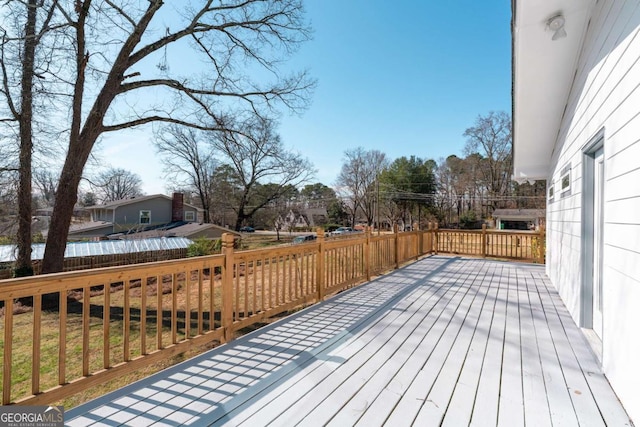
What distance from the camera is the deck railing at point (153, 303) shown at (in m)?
1.79

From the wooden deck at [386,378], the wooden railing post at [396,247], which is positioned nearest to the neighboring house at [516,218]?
the wooden railing post at [396,247]

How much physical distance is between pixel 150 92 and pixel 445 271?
984 centimetres

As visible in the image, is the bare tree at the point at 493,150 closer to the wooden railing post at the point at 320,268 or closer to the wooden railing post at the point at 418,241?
the wooden railing post at the point at 418,241

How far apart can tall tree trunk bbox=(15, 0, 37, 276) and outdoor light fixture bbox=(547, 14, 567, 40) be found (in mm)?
9483

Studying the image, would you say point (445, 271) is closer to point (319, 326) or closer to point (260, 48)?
point (319, 326)

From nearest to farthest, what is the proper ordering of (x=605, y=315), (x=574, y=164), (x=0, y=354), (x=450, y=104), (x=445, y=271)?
(x=605, y=315) < (x=574, y=164) < (x=0, y=354) < (x=445, y=271) < (x=450, y=104)

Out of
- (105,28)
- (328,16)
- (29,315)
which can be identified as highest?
(328,16)

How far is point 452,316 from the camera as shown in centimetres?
372

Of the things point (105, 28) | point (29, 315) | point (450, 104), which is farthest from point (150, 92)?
point (450, 104)

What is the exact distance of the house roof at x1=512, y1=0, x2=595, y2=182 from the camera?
9.64 ft

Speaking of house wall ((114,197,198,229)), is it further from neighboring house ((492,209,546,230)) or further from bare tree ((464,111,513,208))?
neighboring house ((492,209,546,230))

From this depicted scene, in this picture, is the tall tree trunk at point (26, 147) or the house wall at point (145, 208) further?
the house wall at point (145, 208)

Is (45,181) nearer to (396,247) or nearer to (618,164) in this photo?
(396,247)

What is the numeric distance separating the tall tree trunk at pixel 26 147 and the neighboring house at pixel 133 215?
42.4 feet
